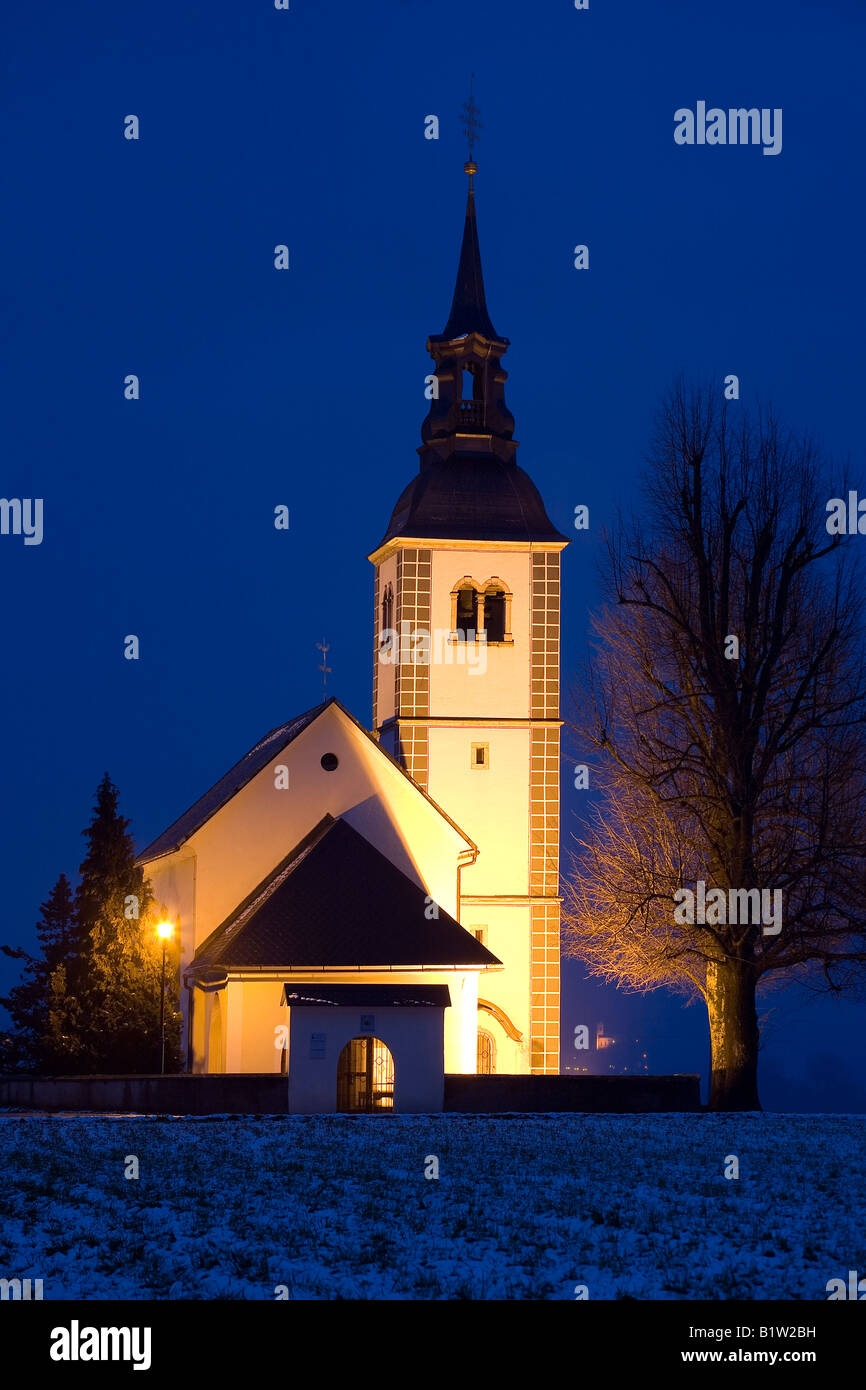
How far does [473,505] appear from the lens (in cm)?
5069

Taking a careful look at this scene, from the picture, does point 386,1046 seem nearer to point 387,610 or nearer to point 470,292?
point 387,610

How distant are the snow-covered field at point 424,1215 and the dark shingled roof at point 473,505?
86.6ft

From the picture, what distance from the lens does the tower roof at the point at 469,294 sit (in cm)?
5241

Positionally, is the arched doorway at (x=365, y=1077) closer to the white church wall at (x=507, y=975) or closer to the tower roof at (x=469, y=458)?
the white church wall at (x=507, y=975)

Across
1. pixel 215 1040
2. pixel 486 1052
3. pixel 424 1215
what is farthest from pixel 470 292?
pixel 424 1215

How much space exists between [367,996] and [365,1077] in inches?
60.2

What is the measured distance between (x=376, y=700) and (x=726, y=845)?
20.9m

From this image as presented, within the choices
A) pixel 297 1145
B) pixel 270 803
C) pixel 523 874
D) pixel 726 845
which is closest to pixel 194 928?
pixel 270 803

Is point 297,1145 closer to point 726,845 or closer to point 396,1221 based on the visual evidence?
point 396,1221

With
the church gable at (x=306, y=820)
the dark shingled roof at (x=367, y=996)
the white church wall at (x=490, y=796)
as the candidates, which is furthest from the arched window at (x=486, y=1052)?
the dark shingled roof at (x=367, y=996)

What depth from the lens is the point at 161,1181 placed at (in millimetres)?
19609

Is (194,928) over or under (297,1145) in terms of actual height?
over

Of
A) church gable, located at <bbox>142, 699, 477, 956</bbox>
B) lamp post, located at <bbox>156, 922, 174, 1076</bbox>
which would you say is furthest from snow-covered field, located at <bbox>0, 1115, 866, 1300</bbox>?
church gable, located at <bbox>142, 699, 477, 956</bbox>
